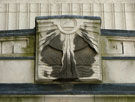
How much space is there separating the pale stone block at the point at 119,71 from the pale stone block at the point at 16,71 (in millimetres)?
2149

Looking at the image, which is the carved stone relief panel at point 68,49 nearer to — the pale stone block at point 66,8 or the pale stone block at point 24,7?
the pale stone block at point 66,8

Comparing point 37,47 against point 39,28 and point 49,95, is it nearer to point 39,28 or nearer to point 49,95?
point 39,28

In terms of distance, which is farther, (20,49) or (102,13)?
(102,13)

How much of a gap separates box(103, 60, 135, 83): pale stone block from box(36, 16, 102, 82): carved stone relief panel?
0.93 ft

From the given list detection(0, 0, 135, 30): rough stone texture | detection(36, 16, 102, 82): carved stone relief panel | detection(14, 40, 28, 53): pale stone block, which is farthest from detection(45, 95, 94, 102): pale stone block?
detection(0, 0, 135, 30): rough stone texture

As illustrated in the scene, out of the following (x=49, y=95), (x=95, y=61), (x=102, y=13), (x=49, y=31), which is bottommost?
(x=49, y=95)

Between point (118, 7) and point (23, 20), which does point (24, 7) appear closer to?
point (23, 20)

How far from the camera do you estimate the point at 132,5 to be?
51.1 ft

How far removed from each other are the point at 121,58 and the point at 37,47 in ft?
8.03

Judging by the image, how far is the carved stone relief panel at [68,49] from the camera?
34.6 feet

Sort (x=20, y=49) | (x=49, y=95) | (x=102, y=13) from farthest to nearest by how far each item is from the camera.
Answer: (x=102, y=13) → (x=20, y=49) → (x=49, y=95)

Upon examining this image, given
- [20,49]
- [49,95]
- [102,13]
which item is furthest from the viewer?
[102,13]

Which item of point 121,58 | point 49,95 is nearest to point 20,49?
point 49,95

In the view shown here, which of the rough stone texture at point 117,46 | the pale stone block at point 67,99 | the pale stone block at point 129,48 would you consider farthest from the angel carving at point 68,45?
the pale stone block at point 129,48
